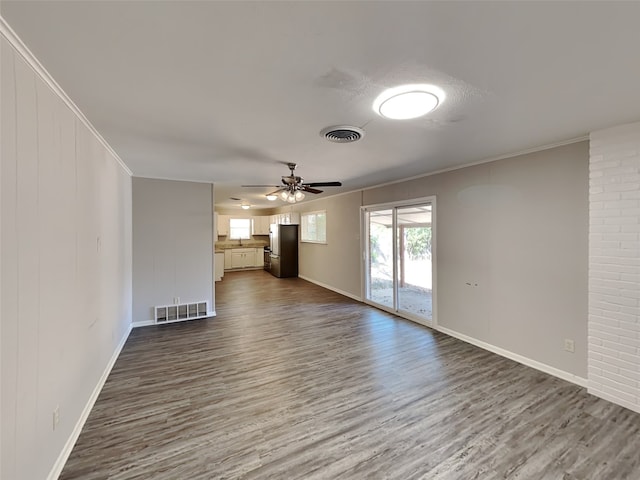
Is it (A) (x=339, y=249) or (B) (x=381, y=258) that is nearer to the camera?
(B) (x=381, y=258)

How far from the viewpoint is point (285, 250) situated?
8.97m

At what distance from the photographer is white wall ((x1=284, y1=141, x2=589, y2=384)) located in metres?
2.80

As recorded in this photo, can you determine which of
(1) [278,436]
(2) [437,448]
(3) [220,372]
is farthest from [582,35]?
(3) [220,372]

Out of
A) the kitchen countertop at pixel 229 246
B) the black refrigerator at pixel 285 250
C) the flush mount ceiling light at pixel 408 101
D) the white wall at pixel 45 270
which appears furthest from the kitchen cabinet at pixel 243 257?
the flush mount ceiling light at pixel 408 101

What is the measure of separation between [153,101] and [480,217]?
12.4 feet

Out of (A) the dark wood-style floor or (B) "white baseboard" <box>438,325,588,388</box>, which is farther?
(B) "white baseboard" <box>438,325,588,388</box>

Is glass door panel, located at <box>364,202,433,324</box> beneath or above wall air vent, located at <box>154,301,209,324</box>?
above

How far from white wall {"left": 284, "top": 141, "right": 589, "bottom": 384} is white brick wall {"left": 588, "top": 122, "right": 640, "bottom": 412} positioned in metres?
0.12

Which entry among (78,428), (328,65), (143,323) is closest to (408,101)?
(328,65)

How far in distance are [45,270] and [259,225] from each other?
9914mm

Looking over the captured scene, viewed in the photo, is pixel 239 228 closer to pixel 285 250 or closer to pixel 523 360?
pixel 285 250

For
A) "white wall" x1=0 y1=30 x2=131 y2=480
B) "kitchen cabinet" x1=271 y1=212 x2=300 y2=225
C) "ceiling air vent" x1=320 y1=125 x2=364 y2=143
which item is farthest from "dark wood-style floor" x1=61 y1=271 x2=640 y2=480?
"kitchen cabinet" x1=271 y1=212 x2=300 y2=225

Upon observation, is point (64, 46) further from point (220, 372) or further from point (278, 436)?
point (220, 372)

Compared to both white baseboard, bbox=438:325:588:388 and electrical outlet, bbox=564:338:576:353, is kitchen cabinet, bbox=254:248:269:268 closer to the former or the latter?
white baseboard, bbox=438:325:588:388
